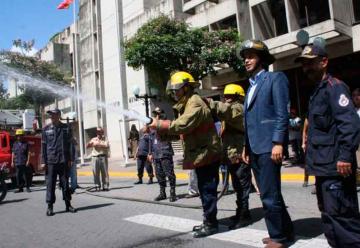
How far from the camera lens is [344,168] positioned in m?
3.68

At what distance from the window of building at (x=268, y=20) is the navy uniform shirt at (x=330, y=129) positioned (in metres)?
16.8

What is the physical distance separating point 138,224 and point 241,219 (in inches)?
64.0

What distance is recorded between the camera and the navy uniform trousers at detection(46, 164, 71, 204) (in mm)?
8461

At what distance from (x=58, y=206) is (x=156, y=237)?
4.41 m

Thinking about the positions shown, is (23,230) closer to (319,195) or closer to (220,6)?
(319,195)

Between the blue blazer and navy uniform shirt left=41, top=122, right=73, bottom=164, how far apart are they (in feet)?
15.7

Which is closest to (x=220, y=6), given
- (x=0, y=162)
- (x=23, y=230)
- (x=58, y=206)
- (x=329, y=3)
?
(x=329, y=3)

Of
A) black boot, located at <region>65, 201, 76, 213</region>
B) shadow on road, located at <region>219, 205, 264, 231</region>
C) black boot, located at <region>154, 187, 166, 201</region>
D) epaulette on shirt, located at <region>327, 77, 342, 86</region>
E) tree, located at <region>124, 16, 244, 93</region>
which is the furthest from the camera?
tree, located at <region>124, 16, 244, 93</region>

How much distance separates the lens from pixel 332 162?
384cm

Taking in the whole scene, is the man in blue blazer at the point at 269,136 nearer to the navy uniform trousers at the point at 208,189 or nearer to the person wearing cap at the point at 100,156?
the navy uniform trousers at the point at 208,189

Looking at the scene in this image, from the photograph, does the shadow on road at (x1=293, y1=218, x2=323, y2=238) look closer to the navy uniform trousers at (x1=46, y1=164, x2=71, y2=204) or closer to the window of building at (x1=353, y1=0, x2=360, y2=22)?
the navy uniform trousers at (x1=46, y1=164, x2=71, y2=204)

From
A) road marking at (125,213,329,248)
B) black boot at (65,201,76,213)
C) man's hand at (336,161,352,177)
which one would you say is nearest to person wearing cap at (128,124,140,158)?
black boot at (65,201,76,213)

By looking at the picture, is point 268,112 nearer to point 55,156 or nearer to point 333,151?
point 333,151

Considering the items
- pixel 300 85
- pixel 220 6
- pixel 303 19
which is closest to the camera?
pixel 303 19
